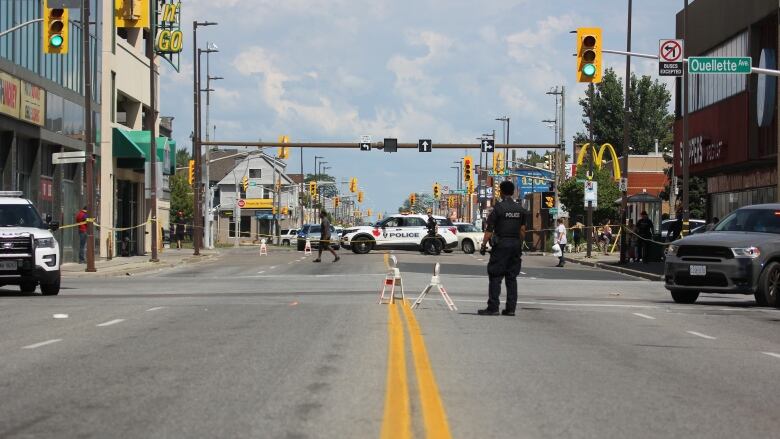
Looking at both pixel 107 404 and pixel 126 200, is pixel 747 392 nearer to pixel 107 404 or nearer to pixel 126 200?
pixel 107 404

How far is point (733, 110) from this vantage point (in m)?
45.0

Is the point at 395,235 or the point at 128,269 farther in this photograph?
the point at 395,235

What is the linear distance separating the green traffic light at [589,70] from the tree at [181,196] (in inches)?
3778

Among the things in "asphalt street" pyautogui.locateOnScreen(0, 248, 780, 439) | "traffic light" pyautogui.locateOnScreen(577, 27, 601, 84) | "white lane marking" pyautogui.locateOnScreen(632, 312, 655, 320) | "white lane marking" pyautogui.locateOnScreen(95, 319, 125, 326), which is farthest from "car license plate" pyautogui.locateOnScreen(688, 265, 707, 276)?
"white lane marking" pyautogui.locateOnScreen(95, 319, 125, 326)

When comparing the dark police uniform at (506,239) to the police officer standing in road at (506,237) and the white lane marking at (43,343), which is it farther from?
the white lane marking at (43,343)

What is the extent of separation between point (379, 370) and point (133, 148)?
42.0 meters

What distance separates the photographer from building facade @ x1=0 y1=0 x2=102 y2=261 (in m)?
36.6

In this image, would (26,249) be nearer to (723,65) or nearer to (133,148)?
(723,65)

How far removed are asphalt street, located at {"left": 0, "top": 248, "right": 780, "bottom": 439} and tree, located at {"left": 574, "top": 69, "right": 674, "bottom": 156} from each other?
9981 centimetres

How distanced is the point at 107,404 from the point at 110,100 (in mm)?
42805

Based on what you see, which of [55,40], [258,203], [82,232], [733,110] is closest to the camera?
[55,40]

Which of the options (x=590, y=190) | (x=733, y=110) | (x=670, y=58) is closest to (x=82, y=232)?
(x=670, y=58)

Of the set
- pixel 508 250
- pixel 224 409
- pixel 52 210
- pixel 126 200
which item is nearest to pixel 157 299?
pixel 508 250

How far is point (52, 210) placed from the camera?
42.1 metres
